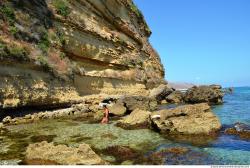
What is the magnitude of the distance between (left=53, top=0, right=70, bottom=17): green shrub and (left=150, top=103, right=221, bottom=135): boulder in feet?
55.5

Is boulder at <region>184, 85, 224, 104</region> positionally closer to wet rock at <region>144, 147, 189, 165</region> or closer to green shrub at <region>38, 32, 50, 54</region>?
green shrub at <region>38, 32, 50, 54</region>

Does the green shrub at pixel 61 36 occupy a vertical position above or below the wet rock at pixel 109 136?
above

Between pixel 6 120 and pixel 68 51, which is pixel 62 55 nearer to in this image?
pixel 68 51

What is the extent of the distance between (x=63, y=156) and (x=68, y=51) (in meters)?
22.1

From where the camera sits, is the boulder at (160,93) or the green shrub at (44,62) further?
the boulder at (160,93)

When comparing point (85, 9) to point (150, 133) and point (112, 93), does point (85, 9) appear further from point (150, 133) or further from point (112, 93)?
point (150, 133)

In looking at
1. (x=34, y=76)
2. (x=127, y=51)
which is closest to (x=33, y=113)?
(x=34, y=76)

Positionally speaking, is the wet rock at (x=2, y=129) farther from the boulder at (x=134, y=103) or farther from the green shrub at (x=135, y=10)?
the green shrub at (x=135, y=10)

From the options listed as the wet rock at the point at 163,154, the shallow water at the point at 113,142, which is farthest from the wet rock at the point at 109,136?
the wet rock at the point at 163,154

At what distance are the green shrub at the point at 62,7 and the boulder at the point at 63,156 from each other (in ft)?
72.2

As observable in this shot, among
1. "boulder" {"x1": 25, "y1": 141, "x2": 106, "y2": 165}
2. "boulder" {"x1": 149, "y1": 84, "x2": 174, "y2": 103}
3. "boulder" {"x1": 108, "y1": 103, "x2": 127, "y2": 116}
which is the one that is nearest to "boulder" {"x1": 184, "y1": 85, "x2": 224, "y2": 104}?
"boulder" {"x1": 149, "y1": 84, "x2": 174, "y2": 103}

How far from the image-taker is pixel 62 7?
112 feet

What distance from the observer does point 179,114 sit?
22281 millimetres

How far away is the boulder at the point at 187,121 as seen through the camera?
20472 millimetres
